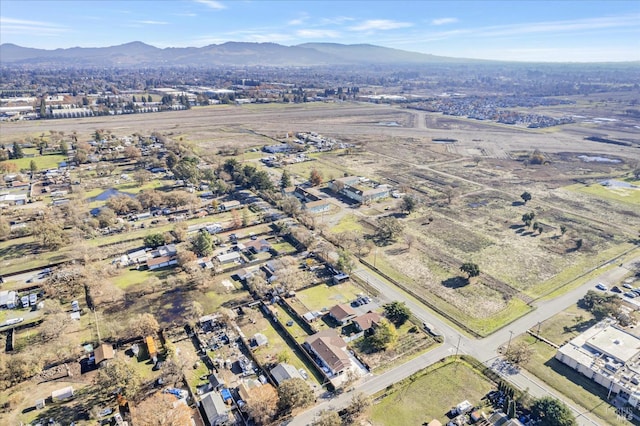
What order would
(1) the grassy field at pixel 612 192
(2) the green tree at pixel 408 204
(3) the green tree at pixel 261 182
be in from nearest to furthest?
1. (2) the green tree at pixel 408 204
2. (3) the green tree at pixel 261 182
3. (1) the grassy field at pixel 612 192

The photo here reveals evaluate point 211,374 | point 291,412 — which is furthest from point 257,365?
point 291,412

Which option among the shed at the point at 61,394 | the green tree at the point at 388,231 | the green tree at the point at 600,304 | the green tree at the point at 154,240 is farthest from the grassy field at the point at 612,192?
the shed at the point at 61,394


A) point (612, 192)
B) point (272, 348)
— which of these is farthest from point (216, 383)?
point (612, 192)

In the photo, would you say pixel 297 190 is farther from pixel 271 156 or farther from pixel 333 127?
pixel 333 127

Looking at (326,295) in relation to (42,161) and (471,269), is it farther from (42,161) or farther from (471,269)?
(42,161)

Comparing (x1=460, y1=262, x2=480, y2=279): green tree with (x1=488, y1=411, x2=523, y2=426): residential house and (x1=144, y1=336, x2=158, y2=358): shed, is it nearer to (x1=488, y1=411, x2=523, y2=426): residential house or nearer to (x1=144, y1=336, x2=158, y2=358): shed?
(x1=488, y1=411, x2=523, y2=426): residential house

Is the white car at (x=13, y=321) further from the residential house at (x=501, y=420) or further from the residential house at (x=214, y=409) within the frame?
the residential house at (x=501, y=420)
